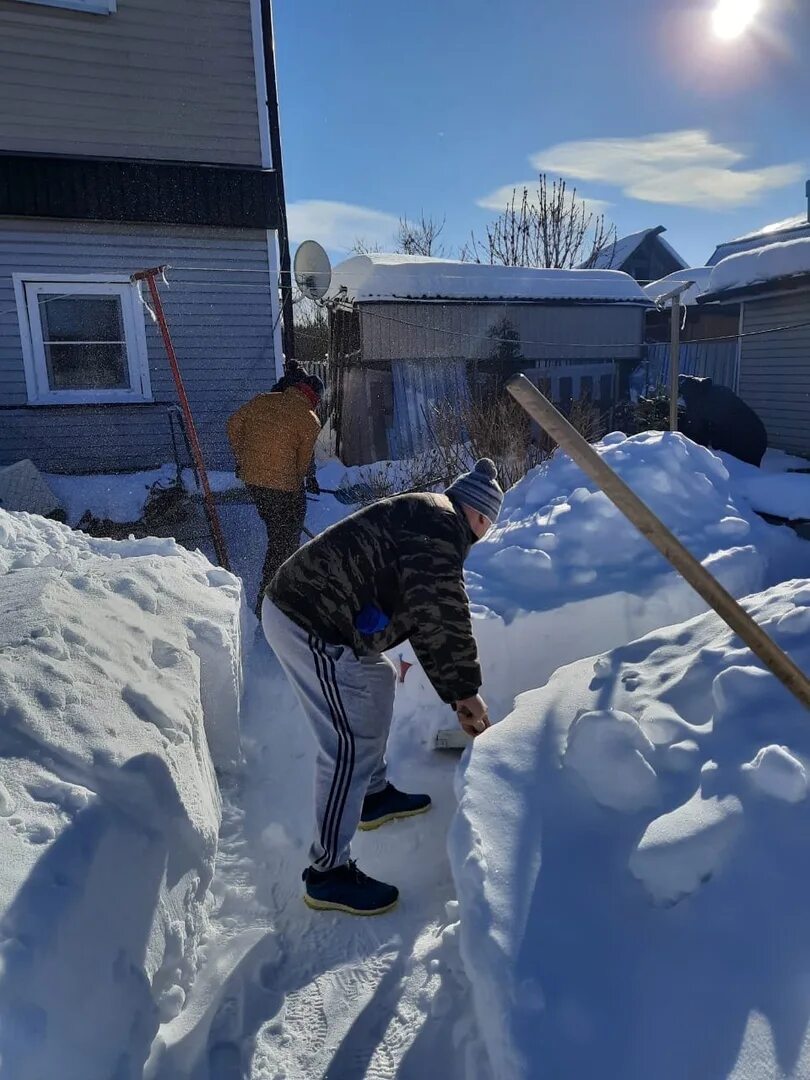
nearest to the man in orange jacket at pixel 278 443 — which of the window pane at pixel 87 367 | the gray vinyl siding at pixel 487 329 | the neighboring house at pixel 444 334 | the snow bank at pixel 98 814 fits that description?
the snow bank at pixel 98 814

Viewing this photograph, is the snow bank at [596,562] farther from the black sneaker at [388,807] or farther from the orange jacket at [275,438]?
the orange jacket at [275,438]

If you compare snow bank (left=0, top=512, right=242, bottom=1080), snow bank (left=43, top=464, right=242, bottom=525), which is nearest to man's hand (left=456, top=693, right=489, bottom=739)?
snow bank (left=0, top=512, right=242, bottom=1080)

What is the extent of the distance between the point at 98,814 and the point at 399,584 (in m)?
1.03

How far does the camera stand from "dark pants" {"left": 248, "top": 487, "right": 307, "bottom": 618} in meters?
4.98

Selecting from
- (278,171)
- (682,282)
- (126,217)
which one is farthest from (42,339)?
(682,282)

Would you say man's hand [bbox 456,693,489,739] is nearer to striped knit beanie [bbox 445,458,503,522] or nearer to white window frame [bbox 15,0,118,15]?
striped knit beanie [bbox 445,458,503,522]

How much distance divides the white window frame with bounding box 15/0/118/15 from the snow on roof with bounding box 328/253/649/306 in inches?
182

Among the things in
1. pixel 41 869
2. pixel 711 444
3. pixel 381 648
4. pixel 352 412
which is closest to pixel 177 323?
pixel 352 412

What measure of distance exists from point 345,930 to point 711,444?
665cm

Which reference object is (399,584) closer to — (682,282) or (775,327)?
(775,327)

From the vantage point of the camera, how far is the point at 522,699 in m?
2.74

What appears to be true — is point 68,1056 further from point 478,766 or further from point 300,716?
point 300,716

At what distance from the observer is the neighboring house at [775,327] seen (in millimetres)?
9750

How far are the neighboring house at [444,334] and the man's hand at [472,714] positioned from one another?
8655mm
